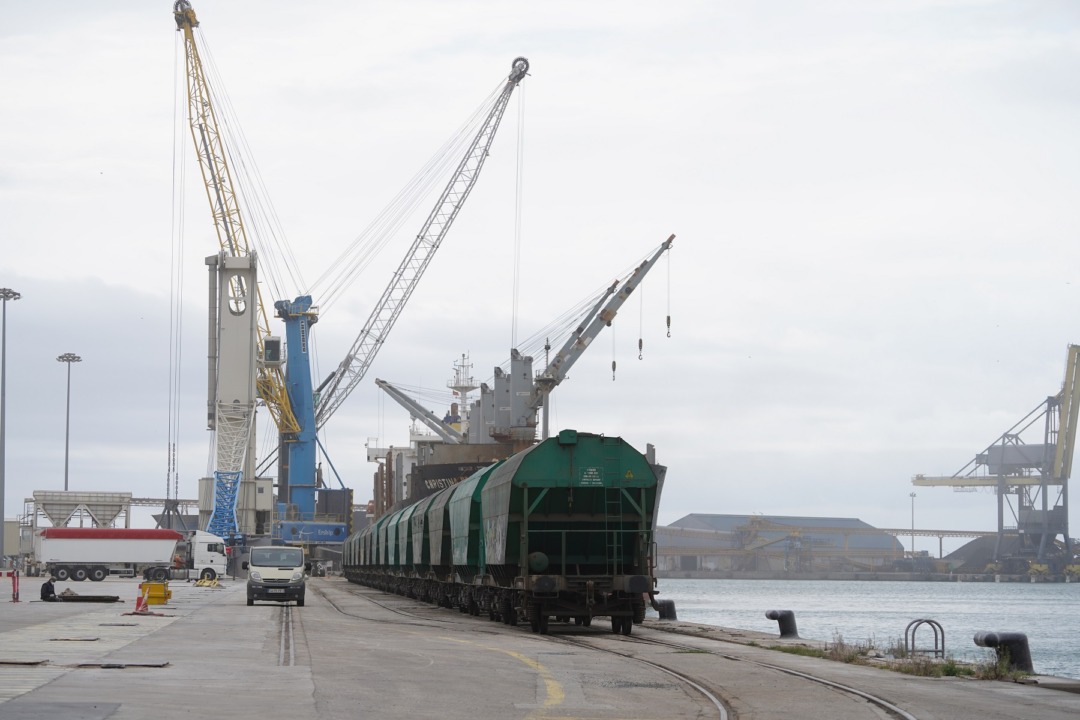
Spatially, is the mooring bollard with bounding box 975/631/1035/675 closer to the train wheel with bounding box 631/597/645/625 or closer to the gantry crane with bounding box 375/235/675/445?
the train wheel with bounding box 631/597/645/625

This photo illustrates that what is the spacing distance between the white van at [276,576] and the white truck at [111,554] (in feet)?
117

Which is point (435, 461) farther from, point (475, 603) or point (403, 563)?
point (475, 603)

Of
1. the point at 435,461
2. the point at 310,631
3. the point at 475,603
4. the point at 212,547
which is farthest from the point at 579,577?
the point at 435,461

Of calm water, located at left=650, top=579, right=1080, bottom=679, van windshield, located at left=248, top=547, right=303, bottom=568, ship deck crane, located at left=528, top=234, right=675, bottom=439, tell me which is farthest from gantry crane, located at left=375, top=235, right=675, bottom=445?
van windshield, located at left=248, top=547, right=303, bottom=568

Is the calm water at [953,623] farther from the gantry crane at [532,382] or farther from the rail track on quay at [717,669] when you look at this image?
the gantry crane at [532,382]

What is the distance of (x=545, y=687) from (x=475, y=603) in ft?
68.9

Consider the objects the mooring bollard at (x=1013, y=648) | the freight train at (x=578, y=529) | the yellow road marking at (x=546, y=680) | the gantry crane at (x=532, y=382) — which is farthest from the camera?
the gantry crane at (x=532, y=382)

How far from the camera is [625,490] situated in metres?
30.5

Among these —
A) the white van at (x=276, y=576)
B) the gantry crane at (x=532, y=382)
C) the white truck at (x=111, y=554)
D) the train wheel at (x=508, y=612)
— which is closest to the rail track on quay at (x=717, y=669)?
the train wheel at (x=508, y=612)

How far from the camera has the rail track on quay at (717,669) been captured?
1584 cm

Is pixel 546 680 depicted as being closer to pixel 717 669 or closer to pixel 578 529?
pixel 717 669

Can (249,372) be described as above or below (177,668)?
above

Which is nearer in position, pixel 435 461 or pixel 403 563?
pixel 403 563

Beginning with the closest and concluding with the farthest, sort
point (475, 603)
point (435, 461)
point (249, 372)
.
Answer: point (475, 603), point (435, 461), point (249, 372)
